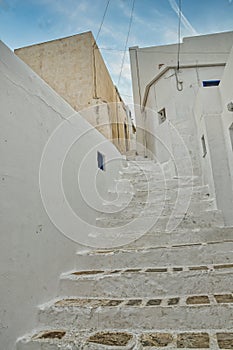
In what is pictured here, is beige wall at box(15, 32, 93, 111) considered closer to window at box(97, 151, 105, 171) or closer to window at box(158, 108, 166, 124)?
window at box(97, 151, 105, 171)

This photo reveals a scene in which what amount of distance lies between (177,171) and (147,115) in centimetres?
321

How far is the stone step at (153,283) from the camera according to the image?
2.06 metres

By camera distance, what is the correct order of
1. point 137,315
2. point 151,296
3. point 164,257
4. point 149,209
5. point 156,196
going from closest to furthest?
point 137,315 → point 151,296 → point 164,257 → point 149,209 → point 156,196

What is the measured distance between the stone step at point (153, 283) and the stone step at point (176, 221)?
0.86 m

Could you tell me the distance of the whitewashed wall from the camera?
1.69m

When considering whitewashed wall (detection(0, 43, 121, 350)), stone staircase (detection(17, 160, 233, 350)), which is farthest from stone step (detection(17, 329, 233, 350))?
whitewashed wall (detection(0, 43, 121, 350))

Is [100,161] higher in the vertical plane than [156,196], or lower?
higher

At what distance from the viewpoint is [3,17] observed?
2529 millimetres

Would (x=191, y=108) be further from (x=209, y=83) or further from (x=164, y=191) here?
(x=164, y=191)

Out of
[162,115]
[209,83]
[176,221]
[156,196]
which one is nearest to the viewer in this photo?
[176,221]

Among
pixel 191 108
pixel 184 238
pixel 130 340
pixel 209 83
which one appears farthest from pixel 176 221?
pixel 209 83

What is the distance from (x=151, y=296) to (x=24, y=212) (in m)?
1.17

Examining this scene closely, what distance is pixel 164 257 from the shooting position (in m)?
2.52

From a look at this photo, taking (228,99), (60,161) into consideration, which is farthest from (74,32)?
(60,161)
